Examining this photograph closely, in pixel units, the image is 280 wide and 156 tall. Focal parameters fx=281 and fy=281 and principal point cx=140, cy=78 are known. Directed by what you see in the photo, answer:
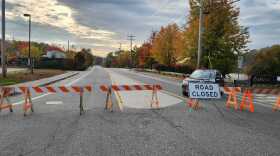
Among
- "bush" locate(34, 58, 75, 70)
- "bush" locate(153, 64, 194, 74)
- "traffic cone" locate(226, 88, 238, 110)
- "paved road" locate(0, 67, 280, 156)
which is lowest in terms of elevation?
"paved road" locate(0, 67, 280, 156)

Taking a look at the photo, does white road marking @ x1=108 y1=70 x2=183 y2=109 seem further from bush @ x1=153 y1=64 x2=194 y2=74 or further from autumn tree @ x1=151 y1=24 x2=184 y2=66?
autumn tree @ x1=151 y1=24 x2=184 y2=66

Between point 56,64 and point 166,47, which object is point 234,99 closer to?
point 166,47

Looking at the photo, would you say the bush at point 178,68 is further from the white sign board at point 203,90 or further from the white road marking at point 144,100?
the white sign board at point 203,90

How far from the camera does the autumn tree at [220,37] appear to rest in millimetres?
30727

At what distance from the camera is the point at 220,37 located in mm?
31516

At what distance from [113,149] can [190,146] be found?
158cm

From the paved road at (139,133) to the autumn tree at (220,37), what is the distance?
21.8m

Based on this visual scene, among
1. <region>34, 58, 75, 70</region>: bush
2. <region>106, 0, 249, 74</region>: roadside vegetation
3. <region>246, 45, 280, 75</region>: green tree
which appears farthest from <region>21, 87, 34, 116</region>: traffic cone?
<region>34, 58, 75, 70</region>: bush

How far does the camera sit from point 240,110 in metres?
10.9

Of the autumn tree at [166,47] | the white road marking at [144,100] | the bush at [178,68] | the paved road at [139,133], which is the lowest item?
the paved road at [139,133]

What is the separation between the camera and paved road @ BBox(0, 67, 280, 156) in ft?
18.0

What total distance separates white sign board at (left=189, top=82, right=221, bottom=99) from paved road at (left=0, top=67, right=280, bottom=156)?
1.10 m

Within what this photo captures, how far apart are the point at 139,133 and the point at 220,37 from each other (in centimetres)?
Result: 2692

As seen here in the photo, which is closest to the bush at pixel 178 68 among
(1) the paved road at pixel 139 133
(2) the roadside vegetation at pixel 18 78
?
(2) the roadside vegetation at pixel 18 78
